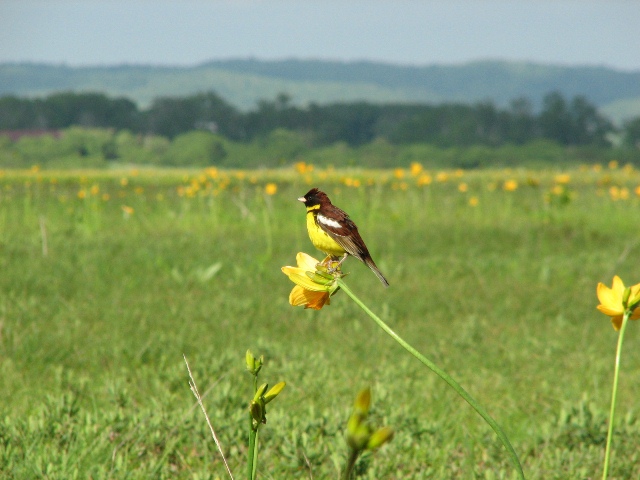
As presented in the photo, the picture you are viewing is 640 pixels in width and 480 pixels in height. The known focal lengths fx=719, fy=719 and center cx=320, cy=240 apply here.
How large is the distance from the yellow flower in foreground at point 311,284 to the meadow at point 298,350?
1127 millimetres

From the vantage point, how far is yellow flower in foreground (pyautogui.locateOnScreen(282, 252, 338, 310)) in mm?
1200

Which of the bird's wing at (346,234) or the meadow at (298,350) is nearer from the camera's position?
the bird's wing at (346,234)

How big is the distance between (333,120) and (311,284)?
37703mm

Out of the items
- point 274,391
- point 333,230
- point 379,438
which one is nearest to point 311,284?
point 274,391

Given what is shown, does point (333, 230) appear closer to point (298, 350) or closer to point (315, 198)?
point (315, 198)

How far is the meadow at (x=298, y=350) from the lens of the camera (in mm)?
2596

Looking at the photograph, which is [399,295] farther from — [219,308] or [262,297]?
[219,308]

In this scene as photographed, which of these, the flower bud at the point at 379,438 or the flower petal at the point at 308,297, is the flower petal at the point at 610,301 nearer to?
the flower petal at the point at 308,297

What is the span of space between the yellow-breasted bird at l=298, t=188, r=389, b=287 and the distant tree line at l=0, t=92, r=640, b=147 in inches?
1192

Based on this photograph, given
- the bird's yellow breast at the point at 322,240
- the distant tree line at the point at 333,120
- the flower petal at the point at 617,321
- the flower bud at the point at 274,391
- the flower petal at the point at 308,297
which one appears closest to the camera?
the flower bud at the point at 274,391

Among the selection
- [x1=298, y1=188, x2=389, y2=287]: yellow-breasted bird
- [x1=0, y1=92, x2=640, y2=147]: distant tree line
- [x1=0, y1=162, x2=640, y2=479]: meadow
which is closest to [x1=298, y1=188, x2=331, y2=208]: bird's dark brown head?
[x1=298, y1=188, x2=389, y2=287]: yellow-breasted bird

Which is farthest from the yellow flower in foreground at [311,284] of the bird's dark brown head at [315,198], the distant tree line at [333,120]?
the distant tree line at [333,120]

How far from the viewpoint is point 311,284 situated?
47.4 inches

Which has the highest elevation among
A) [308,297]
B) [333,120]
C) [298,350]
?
[333,120]
